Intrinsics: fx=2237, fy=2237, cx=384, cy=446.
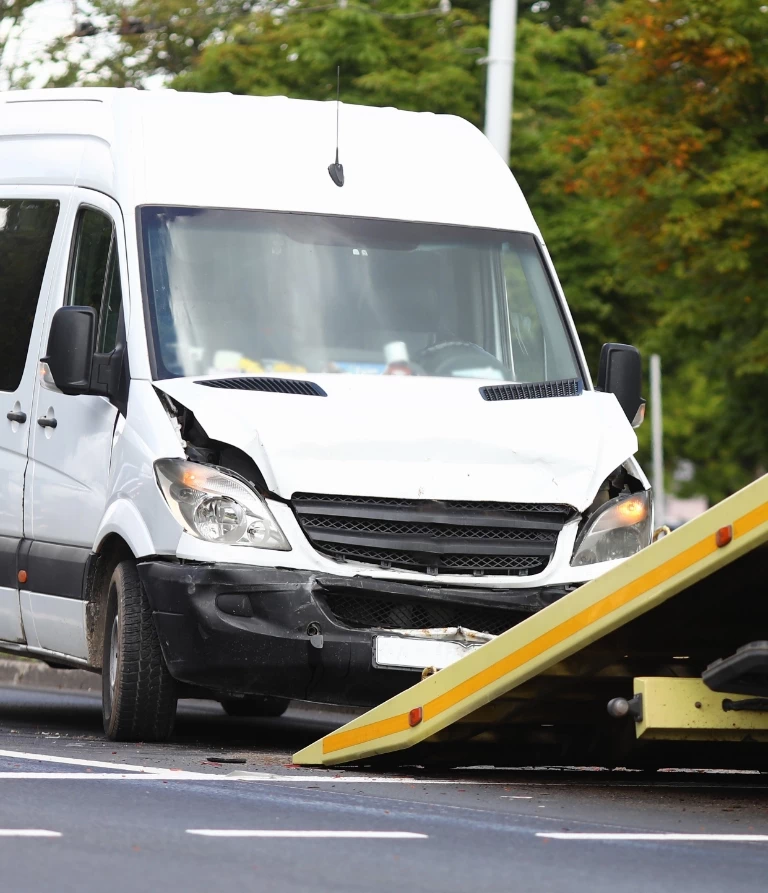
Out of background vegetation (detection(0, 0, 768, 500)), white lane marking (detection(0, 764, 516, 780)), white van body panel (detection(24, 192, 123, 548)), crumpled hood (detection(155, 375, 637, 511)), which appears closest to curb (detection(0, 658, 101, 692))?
white van body panel (detection(24, 192, 123, 548))

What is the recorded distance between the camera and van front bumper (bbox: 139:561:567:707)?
8867mm

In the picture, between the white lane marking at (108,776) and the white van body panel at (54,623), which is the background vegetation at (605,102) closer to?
the white van body panel at (54,623)

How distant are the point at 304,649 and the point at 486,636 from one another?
73cm

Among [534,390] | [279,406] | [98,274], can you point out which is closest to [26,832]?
[279,406]

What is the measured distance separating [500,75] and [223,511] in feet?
29.8

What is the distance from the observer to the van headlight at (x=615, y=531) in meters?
9.28

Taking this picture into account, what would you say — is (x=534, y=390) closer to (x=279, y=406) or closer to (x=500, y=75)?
(x=279, y=406)

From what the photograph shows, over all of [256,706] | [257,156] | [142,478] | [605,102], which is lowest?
[256,706]

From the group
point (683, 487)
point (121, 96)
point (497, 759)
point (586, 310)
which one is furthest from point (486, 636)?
point (683, 487)

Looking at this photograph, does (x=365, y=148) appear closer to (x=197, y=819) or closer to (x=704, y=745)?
(x=704, y=745)

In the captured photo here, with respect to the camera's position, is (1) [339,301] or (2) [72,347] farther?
(1) [339,301]

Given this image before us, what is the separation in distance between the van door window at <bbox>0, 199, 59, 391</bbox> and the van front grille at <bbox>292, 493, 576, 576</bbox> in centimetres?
211

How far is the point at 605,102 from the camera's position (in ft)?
74.9

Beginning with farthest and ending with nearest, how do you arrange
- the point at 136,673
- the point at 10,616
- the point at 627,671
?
the point at 10,616
the point at 136,673
the point at 627,671
